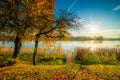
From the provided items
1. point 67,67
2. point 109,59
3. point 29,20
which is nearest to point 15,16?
point 29,20

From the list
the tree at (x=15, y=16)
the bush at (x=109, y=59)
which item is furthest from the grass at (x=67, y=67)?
the tree at (x=15, y=16)

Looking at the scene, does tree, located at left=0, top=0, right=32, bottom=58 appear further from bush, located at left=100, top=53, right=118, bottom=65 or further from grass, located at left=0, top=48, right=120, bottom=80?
bush, located at left=100, top=53, right=118, bottom=65

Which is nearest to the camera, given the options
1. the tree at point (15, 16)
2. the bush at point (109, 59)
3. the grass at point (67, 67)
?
the grass at point (67, 67)

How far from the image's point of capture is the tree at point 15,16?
1582 cm

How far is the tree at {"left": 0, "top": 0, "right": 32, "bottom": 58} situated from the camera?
623 inches

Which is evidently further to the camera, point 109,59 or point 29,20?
point 109,59

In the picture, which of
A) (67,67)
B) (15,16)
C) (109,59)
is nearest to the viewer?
(67,67)

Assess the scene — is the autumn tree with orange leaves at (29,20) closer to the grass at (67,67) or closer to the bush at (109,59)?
the grass at (67,67)

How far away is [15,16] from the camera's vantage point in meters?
16.3

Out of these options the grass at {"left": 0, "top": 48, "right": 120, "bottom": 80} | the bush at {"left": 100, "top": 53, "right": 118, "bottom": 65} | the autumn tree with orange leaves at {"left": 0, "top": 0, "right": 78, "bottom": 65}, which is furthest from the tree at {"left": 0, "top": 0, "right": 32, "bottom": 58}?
the bush at {"left": 100, "top": 53, "right": 118, "bottom": 65}

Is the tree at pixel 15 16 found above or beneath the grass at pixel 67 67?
above

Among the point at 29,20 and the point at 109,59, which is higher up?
the point at 29,20

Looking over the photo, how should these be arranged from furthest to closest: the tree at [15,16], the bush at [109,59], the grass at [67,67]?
the bush at [109,59], the tree at [15,16], the grass at [67,67]

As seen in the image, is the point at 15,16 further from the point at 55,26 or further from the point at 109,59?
the point at 109,59
